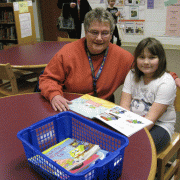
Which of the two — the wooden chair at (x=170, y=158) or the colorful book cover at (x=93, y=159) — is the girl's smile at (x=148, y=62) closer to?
the wooden chair at (x=170, y=158)

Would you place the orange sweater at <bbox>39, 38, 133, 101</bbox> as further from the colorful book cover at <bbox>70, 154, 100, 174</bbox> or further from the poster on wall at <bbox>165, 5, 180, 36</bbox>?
the poster on wall at <bbox>165, 5, 180, 36</bbox>

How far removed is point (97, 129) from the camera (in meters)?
0.92

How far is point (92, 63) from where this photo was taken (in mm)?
1720

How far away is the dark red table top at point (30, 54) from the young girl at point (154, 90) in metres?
1.08

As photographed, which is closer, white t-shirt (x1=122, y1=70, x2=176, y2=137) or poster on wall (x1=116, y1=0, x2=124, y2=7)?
white t-shirt (x1=122, y1=70, x2=176, y2=137)

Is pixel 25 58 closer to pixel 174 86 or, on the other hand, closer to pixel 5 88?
pixel 5 88

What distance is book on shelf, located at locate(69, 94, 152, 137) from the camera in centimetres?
105

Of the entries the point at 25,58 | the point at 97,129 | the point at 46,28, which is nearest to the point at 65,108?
the point at 97,129

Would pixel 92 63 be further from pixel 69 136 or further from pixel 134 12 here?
pixel 134 12

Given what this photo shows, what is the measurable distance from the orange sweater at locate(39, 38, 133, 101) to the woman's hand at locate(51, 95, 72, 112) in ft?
0.97

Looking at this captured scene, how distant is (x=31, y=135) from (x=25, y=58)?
1.73 m

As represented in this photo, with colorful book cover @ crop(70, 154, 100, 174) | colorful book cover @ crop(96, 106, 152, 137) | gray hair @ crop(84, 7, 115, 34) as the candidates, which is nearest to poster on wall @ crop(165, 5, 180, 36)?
gray hair @ crop(84, 7, 115, 34)

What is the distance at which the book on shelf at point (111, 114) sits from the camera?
1055mm

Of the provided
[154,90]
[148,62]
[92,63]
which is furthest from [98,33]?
[154,90]
